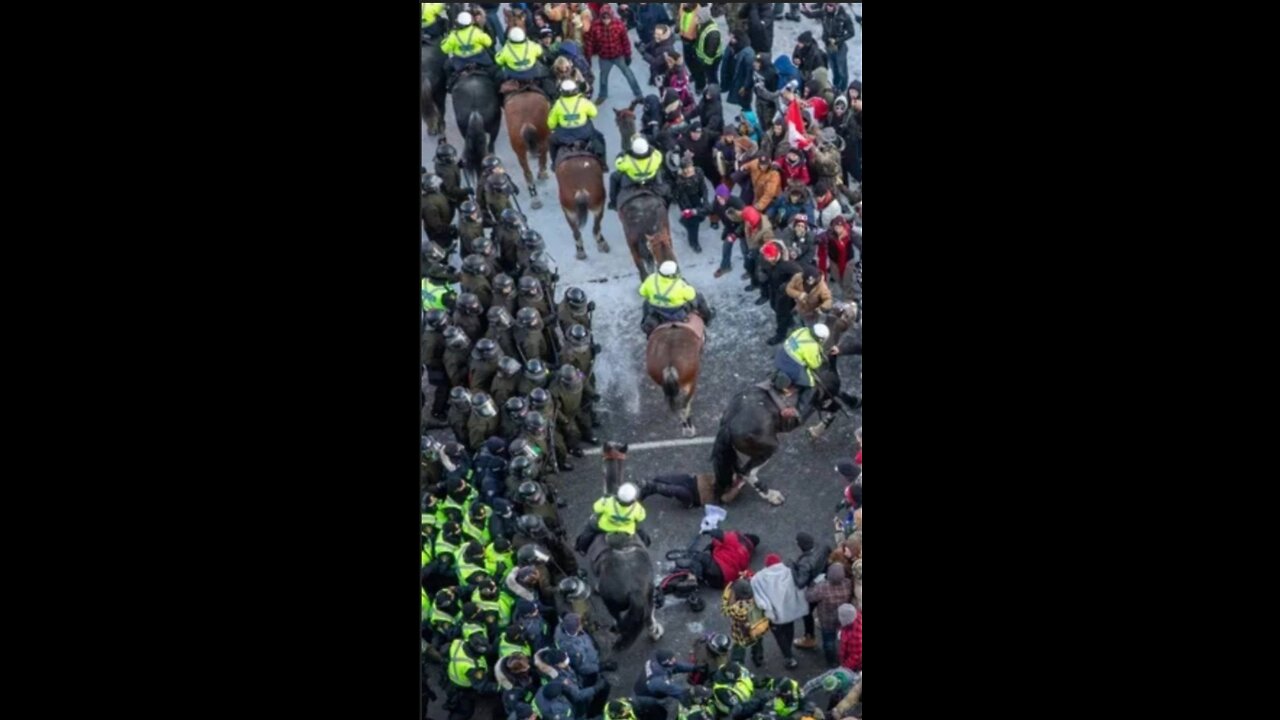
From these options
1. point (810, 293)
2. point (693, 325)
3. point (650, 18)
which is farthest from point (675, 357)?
point (650, 18)

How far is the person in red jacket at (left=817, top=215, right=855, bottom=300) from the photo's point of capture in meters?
18.5

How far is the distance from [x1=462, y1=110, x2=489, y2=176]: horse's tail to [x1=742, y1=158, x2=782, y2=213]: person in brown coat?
2.89m

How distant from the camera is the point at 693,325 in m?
17.5

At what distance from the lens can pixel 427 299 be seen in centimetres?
1738

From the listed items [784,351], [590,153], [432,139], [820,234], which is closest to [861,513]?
[784,351]

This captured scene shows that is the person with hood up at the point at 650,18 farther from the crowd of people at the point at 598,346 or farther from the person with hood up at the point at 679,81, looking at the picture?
the person with hood up at the point at 679,81

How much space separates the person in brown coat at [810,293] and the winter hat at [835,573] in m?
3.35

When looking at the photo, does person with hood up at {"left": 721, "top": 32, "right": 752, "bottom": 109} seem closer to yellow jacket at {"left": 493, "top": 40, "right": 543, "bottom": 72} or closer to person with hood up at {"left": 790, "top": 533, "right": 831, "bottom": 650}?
yellow jacket at {"left": 493, "top": 40, "right": 543, "bottom": 72}

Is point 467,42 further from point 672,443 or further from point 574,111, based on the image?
point 672,443

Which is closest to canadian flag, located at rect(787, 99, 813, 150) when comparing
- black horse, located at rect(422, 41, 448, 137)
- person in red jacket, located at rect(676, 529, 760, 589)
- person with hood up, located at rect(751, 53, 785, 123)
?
person with hood up, located at rect(751, 53, 785, 123)

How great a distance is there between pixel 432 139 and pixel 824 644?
326 inches

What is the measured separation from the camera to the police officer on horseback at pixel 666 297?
1741cm

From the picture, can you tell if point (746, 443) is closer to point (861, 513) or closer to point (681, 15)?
point (861, 513)

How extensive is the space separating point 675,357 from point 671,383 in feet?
0.80
